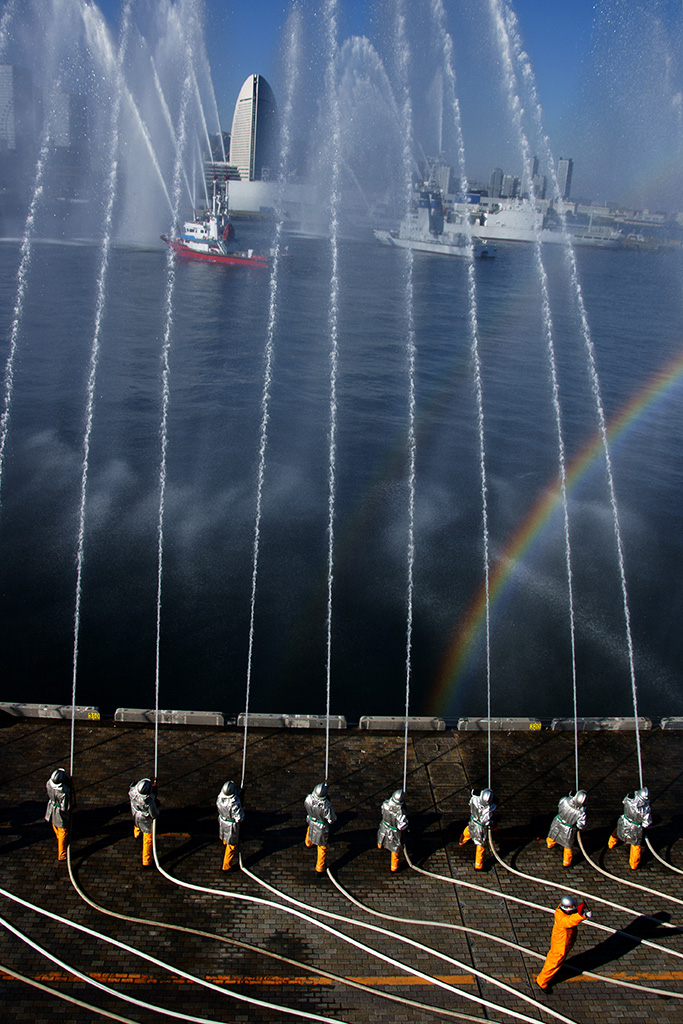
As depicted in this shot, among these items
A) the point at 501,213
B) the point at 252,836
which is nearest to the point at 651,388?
the point at 252,836

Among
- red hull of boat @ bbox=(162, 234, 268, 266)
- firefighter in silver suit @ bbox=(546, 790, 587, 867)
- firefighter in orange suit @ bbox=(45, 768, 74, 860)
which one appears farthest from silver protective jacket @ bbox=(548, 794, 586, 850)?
red hull of boat @ bbox=(162, 234, 268, 266)

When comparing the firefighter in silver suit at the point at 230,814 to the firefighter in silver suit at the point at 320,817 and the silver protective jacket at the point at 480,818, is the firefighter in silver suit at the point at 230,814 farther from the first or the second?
the silver protective jacket at the point at 480,818

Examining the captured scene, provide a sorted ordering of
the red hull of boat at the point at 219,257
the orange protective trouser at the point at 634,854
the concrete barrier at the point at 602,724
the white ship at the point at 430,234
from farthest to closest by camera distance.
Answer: the white ship at the point at 430,234
the red hull of boat at the point at 219,257
the concrete barrier at the point at 602,724
the orange protective trouser at the point at 634,854

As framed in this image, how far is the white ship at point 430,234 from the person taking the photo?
11619 centimetres

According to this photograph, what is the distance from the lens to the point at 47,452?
3247 cm

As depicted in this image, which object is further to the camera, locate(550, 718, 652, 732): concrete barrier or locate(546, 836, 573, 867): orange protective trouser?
locate(550, 718, 652, 732): concrete barrier

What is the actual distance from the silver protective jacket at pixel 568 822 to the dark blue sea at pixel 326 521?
25.2ft

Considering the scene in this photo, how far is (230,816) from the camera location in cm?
1084

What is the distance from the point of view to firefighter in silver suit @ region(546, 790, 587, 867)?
11227 mm

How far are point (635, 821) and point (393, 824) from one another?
3.82 metres

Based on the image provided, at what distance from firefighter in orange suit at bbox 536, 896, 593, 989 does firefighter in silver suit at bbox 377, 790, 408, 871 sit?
8.29 feet

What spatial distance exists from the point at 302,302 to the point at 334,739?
191 feet

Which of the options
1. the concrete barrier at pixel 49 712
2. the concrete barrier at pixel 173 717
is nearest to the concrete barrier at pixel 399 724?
the concrete barrier at pixel 173 717

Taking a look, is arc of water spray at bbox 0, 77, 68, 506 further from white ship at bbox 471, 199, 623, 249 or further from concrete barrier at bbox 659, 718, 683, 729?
white ship at bbox 471, 199, 623, 249
